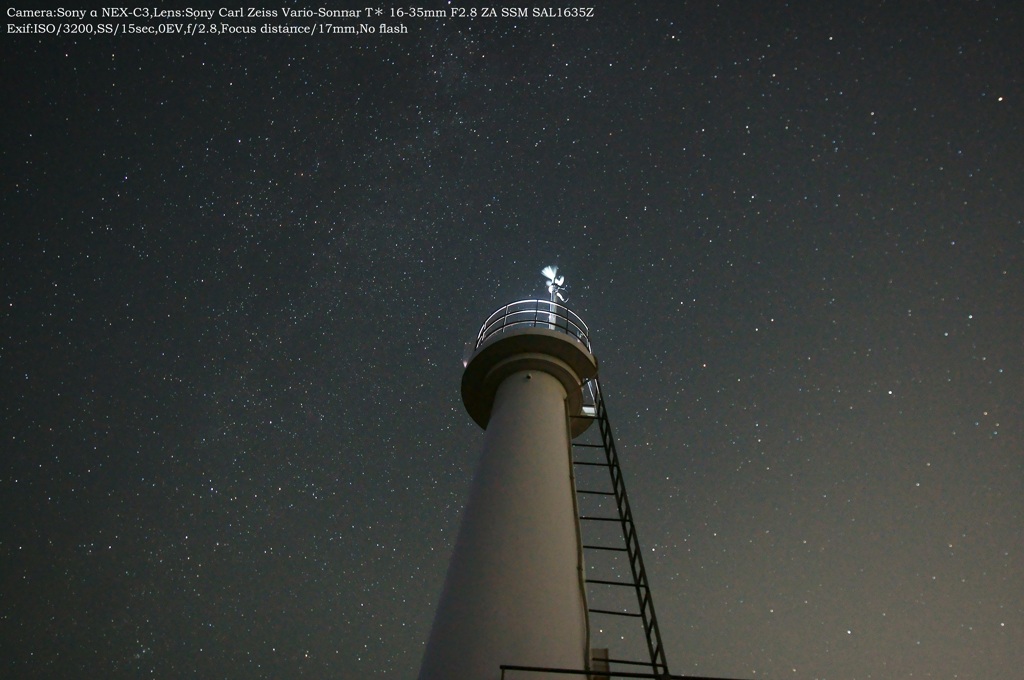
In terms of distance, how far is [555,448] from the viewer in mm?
6691

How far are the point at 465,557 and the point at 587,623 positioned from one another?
1134 millimetres

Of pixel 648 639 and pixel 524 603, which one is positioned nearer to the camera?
pixel 524 603

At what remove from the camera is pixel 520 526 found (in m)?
5.60

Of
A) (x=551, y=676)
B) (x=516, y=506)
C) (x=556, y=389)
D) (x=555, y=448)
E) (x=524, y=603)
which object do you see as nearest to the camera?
(x=551, y=676)

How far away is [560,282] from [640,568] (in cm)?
540

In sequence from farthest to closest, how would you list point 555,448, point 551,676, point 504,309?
point 504,309 → point 555,448 → point 551,676

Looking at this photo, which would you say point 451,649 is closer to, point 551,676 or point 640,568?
point 551,676

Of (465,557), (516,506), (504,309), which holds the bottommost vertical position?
(465,557)

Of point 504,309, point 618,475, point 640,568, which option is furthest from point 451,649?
point 504,309

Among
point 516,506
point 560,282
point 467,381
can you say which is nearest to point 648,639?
point 516,506

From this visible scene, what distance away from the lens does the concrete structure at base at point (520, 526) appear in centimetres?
465

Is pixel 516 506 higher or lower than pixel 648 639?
higher

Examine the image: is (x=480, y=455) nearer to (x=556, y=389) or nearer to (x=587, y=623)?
(x=556, y=389)

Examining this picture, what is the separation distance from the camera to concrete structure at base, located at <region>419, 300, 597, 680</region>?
4.65m
